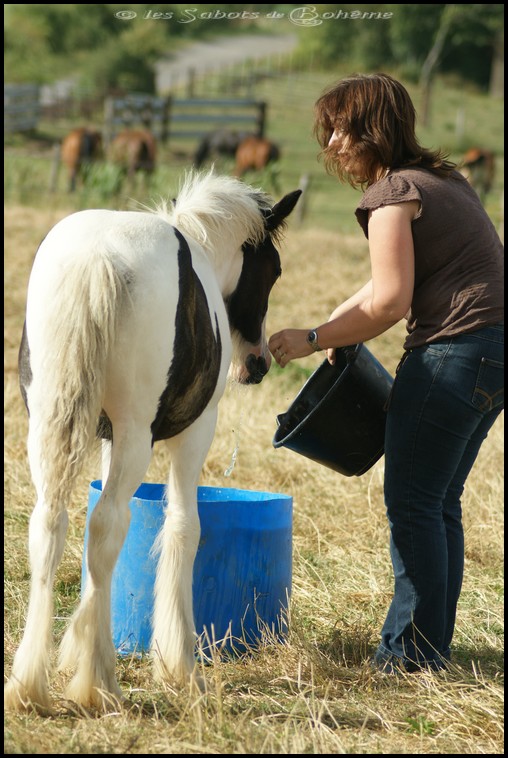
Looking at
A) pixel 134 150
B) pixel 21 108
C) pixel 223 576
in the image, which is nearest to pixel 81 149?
pixel 134 150

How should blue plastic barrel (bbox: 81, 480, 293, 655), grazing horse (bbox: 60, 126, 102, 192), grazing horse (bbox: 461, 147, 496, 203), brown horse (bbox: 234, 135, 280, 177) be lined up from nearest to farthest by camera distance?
blue plastic barrel (bbox: 81, 480, 293, 655) < grazing horse (bbox: 60, 126, 102, 192) < grazing horse (bbox: 461, 147, 496, 203) < brown horse (bbox: 234, 135, 280, 177)

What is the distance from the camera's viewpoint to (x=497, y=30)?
45969 millimetres

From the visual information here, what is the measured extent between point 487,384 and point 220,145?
73.0 ft

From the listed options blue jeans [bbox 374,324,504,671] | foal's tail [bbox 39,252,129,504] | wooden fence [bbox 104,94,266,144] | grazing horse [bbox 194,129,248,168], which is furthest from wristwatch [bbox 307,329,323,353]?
wooden fence [bbox 104,94,266,144]

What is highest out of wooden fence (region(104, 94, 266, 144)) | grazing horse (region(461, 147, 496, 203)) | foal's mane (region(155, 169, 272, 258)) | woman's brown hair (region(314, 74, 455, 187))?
wooden fence (region(104, 94, 266, 144))

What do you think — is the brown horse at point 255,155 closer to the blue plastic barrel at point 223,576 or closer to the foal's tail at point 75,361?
the blue plastic barrel at point 223,576

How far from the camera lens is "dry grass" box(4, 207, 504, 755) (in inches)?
100

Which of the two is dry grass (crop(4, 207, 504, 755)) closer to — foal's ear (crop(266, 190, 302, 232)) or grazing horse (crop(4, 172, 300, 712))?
grazing horse (crop(4, 172, 300, 712))

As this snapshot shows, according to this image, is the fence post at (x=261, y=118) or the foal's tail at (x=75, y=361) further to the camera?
the fence post at (x=261, y=118)

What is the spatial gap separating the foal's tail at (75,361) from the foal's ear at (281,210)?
1.01 meters

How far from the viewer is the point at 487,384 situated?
3.01 m

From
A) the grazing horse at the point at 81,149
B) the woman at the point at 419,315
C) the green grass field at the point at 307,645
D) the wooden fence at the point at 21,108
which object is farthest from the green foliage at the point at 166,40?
the woman at the point at 419,315

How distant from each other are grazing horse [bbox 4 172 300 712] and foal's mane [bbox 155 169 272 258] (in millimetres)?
226

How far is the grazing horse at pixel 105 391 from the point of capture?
2.62 m
